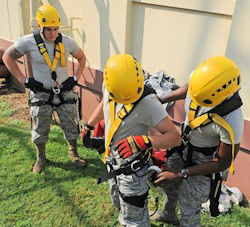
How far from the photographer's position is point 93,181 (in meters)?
4.70

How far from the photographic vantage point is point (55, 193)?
172 inches

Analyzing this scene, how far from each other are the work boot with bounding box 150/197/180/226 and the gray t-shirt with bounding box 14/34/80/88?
253 centimetres

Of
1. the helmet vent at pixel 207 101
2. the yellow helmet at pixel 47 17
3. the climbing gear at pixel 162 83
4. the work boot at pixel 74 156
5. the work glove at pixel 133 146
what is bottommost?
the work boot at pixel 74 156

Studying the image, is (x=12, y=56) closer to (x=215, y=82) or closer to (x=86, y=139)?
(x=86, y=139)

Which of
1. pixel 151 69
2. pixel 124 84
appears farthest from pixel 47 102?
pixel 124 84

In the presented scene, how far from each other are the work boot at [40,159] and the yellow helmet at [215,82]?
3258 millimetres

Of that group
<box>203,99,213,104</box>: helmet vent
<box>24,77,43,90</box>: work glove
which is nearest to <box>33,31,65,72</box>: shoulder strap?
A: <box>24,77,43,90</box>: work glove

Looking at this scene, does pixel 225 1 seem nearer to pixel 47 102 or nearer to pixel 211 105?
pixel 211 105

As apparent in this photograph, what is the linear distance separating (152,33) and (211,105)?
2.93 metres

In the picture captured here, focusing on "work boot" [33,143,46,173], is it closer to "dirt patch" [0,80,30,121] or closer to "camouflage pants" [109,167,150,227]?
"dirt patch" [0,80,30,121]

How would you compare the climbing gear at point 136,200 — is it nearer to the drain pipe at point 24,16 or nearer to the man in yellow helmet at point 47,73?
the man in yellow helmet at point 47,73

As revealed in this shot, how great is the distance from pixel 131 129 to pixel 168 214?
175 centimetres

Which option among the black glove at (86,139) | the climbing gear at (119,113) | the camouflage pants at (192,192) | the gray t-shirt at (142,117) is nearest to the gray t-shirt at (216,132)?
the camouflage pants at (192,192)

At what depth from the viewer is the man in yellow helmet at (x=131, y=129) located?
2354mm
